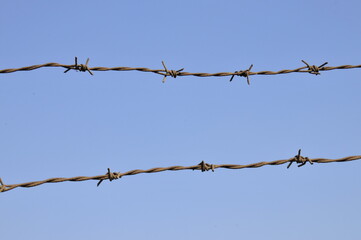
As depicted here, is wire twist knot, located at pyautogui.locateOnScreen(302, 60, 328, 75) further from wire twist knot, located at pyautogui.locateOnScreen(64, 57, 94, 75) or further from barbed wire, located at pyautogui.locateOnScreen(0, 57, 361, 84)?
wire twist knot, located at pyautogui.locateOnScreen(64, 57, 94, 75)

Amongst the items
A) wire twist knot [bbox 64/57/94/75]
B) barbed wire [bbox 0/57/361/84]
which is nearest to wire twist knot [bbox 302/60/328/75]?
barbed wire [bbox 0/57/361/84]

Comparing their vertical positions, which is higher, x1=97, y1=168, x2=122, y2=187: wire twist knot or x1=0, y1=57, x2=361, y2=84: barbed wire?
x1=0, y1=57, x2=361, y2=84: barbed wire

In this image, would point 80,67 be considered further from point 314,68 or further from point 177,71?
point 314,68

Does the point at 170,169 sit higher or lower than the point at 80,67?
lower

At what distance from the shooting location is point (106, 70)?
3.50 metres

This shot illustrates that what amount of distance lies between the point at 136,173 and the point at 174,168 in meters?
0.24

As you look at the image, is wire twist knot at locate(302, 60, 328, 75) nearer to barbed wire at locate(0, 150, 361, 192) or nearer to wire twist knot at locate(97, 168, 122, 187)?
barbed wire at locate(0, 150, 361, 192)

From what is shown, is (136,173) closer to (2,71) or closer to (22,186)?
(22,186)

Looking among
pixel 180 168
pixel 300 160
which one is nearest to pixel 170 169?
pixel 180 168

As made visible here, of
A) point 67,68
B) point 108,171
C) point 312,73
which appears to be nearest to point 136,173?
point 108,171

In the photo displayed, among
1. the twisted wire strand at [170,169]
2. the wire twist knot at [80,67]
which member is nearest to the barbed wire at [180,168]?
the twisted wire strand at [170,169]

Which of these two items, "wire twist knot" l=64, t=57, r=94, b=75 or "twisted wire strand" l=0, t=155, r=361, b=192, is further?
"wire twist knot" l=64, t=57, r=94, b=75

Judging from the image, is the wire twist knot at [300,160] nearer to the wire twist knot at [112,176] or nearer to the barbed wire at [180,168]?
the barbed wire at [180,168]

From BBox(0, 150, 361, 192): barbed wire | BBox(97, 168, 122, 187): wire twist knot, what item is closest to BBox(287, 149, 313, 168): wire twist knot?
BBox(0, 150, 361, 192): barbed wire
